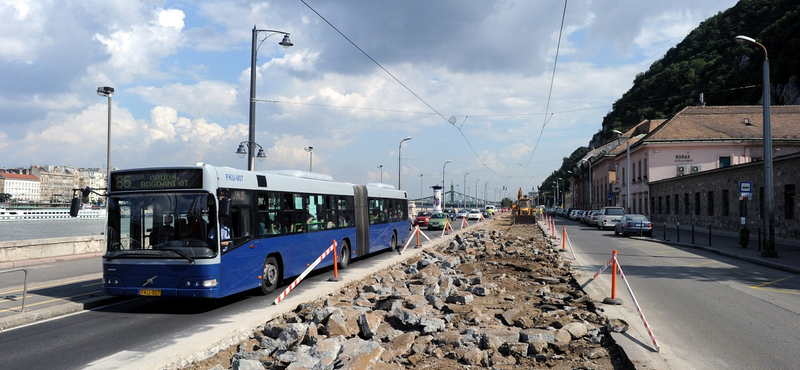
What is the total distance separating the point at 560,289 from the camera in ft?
44.1

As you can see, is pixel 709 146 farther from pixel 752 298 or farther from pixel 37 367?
pixel 37 367

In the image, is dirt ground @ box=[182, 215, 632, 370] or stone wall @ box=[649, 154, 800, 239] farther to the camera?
stone wall @ box=[649, 154, 800, 239]

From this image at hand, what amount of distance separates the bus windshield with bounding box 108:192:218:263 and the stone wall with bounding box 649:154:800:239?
2590 cm

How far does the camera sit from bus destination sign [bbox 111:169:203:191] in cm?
1057

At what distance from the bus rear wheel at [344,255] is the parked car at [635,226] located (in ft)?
72.8

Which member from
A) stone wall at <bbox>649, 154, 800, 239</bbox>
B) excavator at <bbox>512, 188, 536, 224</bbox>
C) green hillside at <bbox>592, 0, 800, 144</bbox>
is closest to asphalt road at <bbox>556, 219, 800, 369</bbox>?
stone wall at <bbox>649, 154, 800, 239</bbox>

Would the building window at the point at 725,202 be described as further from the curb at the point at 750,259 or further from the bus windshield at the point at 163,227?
the bus windshield at the point at 163,227

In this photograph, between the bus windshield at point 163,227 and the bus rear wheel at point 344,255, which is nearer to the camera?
the bus windshield at point 163,227

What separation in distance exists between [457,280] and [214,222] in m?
6.16

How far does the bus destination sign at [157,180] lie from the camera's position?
10570 mm

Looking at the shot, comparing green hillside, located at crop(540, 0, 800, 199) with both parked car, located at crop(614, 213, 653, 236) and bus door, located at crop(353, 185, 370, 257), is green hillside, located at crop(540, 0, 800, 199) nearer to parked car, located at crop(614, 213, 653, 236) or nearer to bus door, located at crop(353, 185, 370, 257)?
parked car, located at crop(614, 213, 653, 236)

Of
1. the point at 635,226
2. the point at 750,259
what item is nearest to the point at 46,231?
the point at 635,226

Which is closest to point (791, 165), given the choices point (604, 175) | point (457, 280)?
point (457, 280)

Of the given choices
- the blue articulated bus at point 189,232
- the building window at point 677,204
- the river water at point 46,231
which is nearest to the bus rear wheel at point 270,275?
the blue articulated bus at point 189,232
